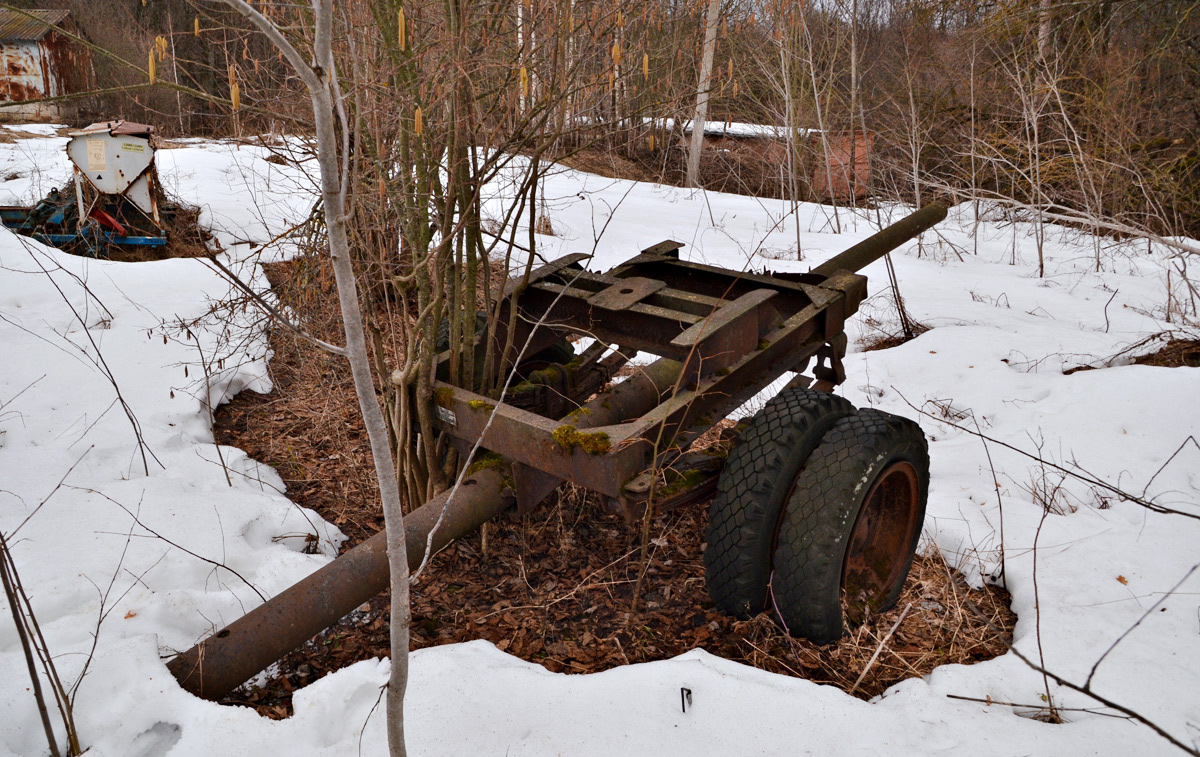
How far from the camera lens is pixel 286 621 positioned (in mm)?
2125

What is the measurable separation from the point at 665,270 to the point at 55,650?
2812 mm

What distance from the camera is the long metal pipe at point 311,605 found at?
208 cm

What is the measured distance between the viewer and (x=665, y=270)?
12.7 ft

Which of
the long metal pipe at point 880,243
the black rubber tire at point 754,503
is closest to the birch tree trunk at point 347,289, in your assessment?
the black rubber tire at point 754,503

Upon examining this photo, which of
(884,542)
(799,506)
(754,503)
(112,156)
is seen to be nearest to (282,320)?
(754,503)

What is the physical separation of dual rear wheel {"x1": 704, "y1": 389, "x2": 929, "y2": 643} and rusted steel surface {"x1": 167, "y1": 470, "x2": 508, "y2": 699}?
999 millimetres

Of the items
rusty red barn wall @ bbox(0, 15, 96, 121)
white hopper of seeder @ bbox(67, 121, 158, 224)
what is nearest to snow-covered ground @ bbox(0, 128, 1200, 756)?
white hopper of seeder @ bbox(67, 121, 158, 224)

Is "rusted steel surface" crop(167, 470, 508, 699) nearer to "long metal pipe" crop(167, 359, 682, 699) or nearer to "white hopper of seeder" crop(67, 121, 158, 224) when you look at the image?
"long metal pipe" crop(167, 359, 682, 699)

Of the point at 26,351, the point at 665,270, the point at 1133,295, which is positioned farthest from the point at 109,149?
the point at 1133,295

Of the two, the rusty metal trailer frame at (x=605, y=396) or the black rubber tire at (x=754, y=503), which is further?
the black rubber tire at (x=754, y=503)

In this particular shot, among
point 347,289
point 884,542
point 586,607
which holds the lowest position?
point 586,607

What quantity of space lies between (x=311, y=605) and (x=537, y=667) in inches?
27.1

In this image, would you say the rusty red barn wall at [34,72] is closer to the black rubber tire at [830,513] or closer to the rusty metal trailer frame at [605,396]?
the rusty metal trailer frame at [605,396]

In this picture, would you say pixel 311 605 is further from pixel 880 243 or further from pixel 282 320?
pixel 880 243
